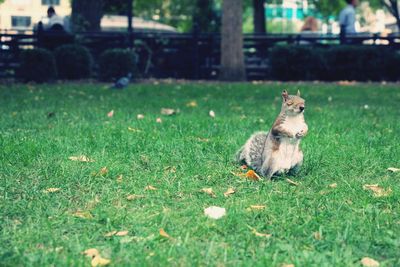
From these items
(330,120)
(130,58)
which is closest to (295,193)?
(330,120)

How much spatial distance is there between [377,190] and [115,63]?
1215 centimetres

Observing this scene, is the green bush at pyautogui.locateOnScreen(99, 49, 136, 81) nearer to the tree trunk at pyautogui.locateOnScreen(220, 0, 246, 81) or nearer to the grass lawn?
the tree trunk at pyautogui.locateOnScreen(220, 0, 246, 81)

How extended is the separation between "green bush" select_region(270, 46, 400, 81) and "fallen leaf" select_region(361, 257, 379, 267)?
563 inches

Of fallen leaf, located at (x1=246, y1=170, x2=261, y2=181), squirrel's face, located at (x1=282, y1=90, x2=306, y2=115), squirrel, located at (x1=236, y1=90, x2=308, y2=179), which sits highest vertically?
squirrel's face, located at (x1=282, y1=90, x2=306, y2=115)

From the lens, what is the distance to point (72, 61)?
54.7 ft

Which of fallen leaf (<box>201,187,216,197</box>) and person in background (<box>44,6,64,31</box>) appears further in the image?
person in background (<box>44,6,64,31</box>)

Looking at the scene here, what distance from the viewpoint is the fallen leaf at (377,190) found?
4582 millimetres

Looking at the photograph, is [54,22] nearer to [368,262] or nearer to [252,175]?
[252,175]

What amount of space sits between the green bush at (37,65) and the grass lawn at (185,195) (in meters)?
7.14

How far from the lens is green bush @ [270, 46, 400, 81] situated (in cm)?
1733

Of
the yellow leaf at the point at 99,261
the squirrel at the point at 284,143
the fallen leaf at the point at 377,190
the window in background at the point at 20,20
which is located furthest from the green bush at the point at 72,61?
the window in background at the point at 20,20

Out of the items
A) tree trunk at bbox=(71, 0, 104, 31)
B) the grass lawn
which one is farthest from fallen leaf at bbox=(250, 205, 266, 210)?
tree trunk at bbox=(71, 0, 104, 31)

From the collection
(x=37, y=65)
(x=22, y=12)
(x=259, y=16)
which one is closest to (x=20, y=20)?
(x=22, y=12)

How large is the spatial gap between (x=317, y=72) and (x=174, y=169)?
12.8m
